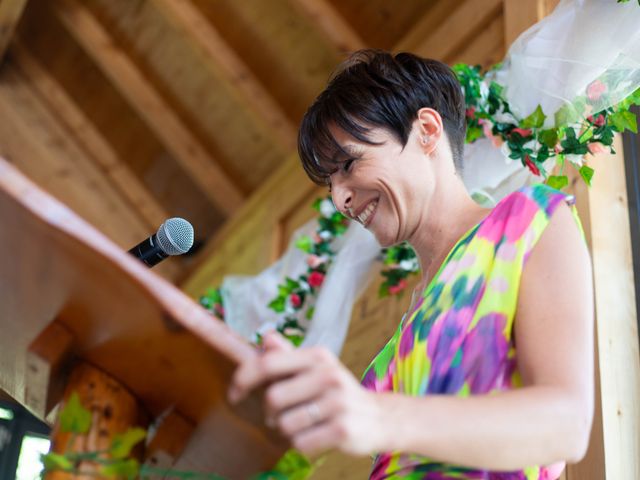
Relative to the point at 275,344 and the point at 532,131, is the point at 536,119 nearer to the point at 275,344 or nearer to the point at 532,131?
the point at 532,131

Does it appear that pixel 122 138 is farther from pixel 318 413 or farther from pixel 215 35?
pixel 318 413

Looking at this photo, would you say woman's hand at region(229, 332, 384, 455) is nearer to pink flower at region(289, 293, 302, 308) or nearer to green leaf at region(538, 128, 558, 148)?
green leaf at region(538, 128, 558, 148)

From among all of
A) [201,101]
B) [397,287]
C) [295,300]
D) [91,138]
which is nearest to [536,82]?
[397,287]

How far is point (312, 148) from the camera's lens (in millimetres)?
1323

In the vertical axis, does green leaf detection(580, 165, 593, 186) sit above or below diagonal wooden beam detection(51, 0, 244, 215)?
below

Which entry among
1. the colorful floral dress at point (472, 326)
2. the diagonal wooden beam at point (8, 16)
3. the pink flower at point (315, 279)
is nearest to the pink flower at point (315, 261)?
the pink flower at point (315, 279)

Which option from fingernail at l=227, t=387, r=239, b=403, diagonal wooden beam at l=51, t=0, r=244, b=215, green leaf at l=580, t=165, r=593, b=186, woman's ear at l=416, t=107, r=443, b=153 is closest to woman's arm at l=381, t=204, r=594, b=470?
fingernail at l=227, t=387, r=239, b=403

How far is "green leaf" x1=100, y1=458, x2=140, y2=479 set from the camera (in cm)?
73

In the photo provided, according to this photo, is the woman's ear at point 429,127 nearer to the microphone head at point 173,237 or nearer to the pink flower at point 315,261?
the microphone head at point 173,237

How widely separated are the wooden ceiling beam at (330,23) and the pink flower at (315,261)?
1201mm

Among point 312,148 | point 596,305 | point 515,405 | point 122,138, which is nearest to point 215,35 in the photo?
point 122,138

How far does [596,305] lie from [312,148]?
3.82 ft

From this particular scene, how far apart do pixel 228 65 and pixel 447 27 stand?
1.24 metres

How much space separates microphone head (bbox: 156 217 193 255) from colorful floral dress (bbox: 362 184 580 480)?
0.37 metres
